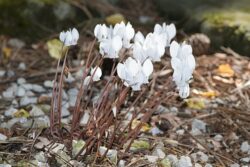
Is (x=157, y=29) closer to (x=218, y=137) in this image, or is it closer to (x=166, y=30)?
(x=166, y=30)

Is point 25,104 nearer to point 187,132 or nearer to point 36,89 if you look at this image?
point 36,89

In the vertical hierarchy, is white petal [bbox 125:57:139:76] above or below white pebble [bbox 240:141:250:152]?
above

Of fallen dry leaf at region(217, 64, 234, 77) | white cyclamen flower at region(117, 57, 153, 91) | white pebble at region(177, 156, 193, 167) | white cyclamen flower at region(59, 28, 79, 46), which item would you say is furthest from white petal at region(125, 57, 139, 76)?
fallen dry leaf at region(217, 64, 234, 77)

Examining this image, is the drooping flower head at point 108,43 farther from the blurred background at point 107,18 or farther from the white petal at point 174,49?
the blurred background at point 107,18

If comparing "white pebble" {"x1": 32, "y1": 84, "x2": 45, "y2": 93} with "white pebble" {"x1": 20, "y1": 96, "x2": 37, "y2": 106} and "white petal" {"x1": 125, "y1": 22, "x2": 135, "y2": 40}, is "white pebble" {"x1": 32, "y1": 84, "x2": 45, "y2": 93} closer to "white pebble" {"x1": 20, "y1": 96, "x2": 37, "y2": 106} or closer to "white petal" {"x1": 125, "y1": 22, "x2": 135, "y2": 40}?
"white pebble" {"x1": 20, "y1": 96, "x2": 37, "y2": 106}

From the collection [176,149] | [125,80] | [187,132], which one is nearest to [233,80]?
[187,132]

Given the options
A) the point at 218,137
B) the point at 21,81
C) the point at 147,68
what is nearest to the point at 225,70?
the point at 218,137
